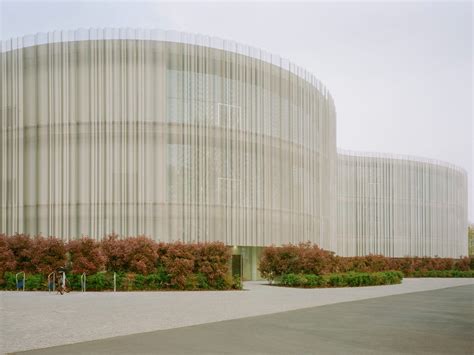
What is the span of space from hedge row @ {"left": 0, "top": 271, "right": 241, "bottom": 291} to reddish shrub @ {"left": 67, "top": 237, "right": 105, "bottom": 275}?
10.6 inches

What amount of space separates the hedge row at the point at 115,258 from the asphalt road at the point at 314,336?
30.6 ft

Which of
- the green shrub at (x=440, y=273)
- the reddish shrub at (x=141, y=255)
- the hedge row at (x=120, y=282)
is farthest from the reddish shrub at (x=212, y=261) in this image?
the green shrub at (x=440, y=273)

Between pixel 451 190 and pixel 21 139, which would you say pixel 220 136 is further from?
pixel 451 190

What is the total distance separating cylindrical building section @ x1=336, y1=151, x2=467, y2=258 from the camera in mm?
56406

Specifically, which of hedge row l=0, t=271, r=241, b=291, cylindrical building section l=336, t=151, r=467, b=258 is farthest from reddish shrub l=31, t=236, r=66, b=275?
cylindrical building section l=336, t=151, r=467, b=258

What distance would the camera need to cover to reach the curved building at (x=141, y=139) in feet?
101

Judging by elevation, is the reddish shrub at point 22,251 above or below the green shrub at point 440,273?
above

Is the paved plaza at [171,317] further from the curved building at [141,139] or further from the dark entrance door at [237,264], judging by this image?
the dark entrance door at [237,264]

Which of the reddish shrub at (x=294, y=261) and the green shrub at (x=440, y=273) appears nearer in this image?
the reddish shrub at (x=294, y=261)

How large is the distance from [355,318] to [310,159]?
2551 cm

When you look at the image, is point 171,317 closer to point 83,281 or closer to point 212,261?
point 83,281

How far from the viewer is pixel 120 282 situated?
2233 cm

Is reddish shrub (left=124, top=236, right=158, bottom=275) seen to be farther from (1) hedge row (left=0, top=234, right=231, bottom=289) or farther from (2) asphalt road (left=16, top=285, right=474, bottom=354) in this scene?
(2) asphalt road (left=16, top=285, right=474, bottom=354)

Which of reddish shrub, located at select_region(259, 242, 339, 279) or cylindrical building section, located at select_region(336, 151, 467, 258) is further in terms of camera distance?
cylindrical building section, located at select_region(336, 151, 467, 258)
